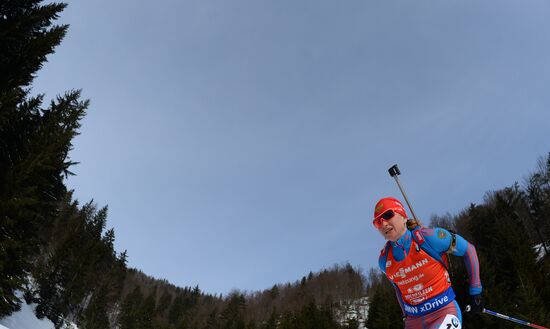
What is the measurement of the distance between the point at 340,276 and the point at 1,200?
10700cm

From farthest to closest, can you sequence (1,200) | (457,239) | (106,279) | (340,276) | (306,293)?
(340,276), (306,293), (106,279), (1,200), (457,239)

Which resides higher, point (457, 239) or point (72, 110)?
point (72, 110)

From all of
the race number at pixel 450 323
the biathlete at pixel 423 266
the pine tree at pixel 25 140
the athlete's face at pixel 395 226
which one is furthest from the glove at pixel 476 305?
the pine tree at pixel 25 140

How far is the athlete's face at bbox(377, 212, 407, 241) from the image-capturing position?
13.9 ft

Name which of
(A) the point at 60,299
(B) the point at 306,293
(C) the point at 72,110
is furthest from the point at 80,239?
(B) the point at 306,293

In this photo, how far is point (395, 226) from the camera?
422 cm

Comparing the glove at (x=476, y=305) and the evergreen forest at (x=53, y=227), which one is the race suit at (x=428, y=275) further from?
the evergreen forest at (x=53, y=227)

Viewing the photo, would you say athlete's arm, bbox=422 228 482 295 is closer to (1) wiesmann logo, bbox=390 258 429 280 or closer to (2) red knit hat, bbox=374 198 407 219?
(1) wiesmann logo, bbox=390 258 429 280

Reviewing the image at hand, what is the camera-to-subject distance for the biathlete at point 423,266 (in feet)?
13.1

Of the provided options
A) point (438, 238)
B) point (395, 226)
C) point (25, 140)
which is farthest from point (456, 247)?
point (25, 140)

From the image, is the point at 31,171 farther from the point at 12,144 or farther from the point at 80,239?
the point at 80,239

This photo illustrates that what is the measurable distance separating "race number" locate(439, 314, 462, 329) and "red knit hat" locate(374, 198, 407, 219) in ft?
3.91

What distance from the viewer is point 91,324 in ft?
157

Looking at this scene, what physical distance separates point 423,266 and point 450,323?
629 mm
